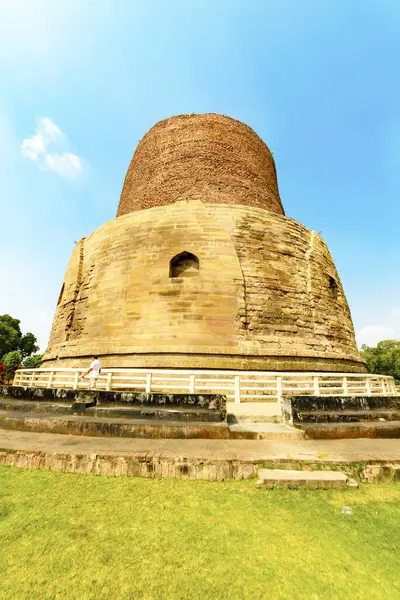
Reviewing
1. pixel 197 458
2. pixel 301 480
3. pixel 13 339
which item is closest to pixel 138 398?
pixel 197 458

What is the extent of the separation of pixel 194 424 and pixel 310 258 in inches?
344

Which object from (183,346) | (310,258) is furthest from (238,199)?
(183,346)

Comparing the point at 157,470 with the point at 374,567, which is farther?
the point at 157,470

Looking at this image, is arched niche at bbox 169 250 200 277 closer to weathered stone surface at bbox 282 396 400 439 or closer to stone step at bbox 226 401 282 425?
stone step at bbox 226 401 282 425

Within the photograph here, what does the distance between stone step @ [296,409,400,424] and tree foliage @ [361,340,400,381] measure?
127ft

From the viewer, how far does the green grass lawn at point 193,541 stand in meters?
1.55

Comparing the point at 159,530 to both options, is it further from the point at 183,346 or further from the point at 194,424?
the point at 183,346

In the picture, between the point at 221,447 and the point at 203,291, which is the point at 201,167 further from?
the point at 221,447

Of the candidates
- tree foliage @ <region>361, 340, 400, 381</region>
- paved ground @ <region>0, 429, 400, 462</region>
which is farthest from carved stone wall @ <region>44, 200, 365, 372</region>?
tree foliage @ <region>361, 340, 400, 381</region>

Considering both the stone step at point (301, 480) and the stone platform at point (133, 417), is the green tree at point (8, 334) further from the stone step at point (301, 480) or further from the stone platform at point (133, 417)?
the stone step at point (301, 480)

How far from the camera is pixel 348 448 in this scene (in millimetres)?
3672

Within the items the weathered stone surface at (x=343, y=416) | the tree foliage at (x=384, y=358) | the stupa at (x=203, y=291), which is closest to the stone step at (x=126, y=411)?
the weathered stone surface at (x=343, y=416)

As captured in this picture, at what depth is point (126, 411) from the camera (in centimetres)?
491

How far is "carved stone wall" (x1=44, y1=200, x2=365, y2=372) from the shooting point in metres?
8.75
